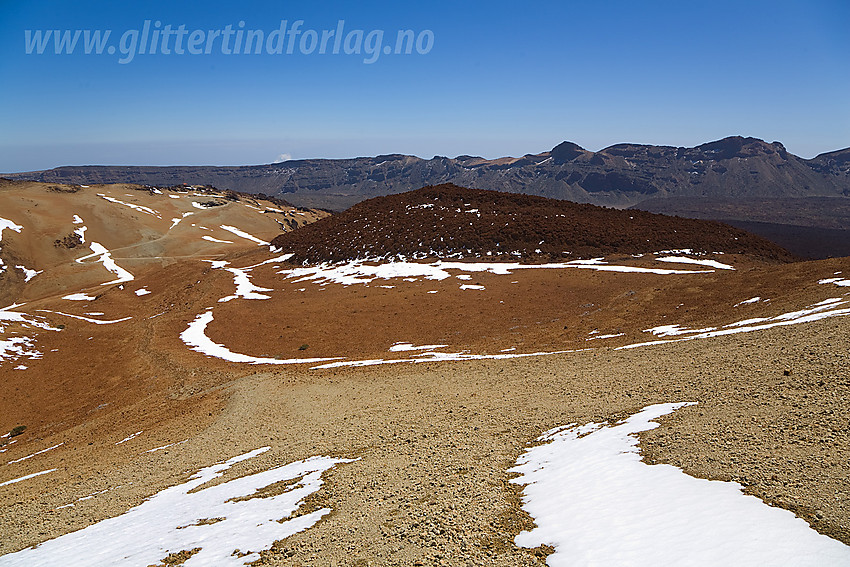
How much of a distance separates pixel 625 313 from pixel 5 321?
45.0 meters

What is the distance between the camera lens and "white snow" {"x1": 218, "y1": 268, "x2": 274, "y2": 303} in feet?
159

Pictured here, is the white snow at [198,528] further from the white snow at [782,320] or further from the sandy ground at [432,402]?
the white snow at [782,320]

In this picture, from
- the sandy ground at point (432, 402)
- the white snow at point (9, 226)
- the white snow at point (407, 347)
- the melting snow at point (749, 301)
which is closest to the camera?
the sandy ground at point (432, 402)

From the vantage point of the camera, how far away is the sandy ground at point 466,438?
327 inches

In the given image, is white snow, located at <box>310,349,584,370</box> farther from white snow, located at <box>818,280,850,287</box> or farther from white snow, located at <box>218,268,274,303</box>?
white snow, located at <box>218,268,274,303</box>

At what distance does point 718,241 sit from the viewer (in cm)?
4972

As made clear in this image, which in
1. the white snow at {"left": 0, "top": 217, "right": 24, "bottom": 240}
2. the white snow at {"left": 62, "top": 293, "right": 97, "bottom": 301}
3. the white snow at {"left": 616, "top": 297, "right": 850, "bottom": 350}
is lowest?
the white snow at {"left": 62, "top": 293, "right": 97, "bottom": 301}

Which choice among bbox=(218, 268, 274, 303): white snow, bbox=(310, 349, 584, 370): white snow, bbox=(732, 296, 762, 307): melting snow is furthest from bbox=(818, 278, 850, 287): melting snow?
bbox=(218, 268, 274, 303): white snow

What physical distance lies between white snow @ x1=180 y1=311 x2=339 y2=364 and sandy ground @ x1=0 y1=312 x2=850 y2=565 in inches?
192

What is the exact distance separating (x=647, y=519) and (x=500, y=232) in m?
48.6

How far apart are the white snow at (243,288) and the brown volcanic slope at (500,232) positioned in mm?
7532

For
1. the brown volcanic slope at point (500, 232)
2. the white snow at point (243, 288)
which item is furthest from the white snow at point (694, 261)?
the white snow at point (243, 288)

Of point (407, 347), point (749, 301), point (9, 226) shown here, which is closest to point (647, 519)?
point (407, 347)

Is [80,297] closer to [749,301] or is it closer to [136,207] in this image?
[749,301]
